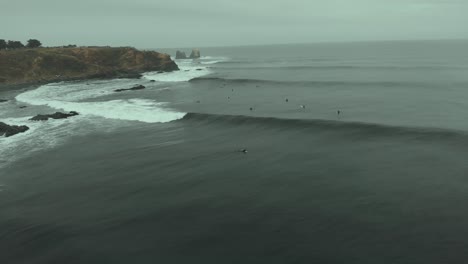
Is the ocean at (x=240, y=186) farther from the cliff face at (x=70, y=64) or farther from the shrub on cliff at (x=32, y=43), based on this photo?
the shrub on cliff at (x=32, y=43)

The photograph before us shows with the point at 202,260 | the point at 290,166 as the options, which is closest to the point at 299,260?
the point at 202,260

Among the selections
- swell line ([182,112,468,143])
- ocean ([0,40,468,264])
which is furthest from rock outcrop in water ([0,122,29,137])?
swell line ([182,112,468,143])

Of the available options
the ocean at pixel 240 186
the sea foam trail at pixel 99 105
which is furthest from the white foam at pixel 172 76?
the ocean at pixel 240 186

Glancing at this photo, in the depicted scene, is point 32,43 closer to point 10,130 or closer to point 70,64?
point 70,64

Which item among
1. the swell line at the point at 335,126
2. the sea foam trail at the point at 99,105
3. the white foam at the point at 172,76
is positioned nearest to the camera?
the swell line at the point at 335,126

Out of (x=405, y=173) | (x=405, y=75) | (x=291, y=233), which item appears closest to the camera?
(x=291, y=233)

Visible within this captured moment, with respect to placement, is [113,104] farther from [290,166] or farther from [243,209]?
[243,209]

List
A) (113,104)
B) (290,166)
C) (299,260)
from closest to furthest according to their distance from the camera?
(299,260) → (290,166) → (113,104)
